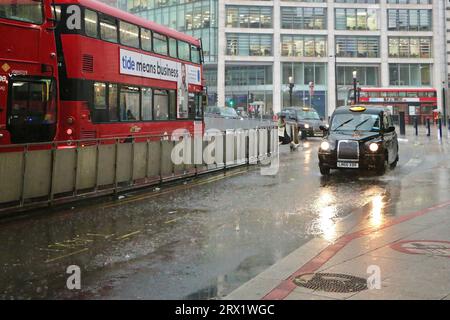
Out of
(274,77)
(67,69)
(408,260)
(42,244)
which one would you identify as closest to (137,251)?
(42,244)

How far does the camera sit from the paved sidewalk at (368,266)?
5078 mm

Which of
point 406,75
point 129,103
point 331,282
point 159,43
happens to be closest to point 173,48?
point 159,43

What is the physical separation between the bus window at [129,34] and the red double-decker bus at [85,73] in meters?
0.03

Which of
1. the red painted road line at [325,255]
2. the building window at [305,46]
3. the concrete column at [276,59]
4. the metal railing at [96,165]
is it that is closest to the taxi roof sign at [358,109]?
the metal railing at [96,165]

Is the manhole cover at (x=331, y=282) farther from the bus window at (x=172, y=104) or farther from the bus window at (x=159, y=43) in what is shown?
the bus window at (x=172, y=104)

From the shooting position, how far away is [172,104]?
18.9m

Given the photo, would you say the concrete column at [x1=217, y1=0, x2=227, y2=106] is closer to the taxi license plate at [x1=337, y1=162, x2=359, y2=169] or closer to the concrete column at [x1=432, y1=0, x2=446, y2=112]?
the concrete column at [x1=432, y1=0, x2=446, y2=112]

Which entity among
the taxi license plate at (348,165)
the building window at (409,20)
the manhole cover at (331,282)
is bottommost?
the manhole cover at (331,282)

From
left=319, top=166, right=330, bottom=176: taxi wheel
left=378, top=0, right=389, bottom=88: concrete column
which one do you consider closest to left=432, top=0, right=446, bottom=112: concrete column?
left=378, top=0, right=389, bottom=88: concrete column

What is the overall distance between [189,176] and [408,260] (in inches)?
392

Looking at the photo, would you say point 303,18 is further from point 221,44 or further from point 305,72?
point 221,44

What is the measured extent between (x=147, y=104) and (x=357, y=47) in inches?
2536

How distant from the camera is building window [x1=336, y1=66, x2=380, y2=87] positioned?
76.4m

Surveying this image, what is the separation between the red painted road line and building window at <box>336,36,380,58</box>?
69.0 m
